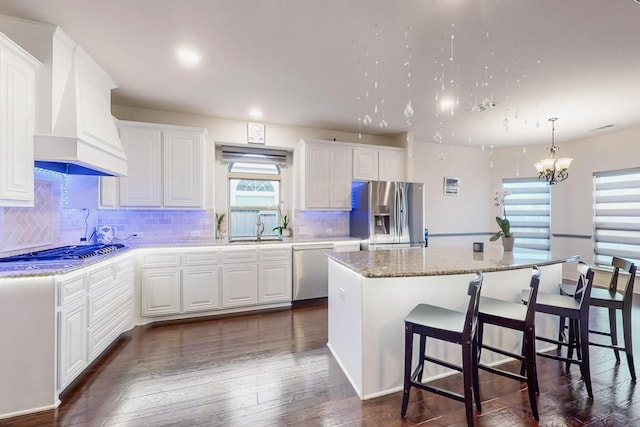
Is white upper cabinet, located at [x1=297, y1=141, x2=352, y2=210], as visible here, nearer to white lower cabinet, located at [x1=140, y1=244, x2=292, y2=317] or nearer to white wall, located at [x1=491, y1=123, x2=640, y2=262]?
white lower cabinet, located at [x1=140, y1=244, x2=292, y2=317]

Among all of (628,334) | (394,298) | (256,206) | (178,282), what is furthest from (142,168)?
(628,334)

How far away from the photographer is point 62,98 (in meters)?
2.27

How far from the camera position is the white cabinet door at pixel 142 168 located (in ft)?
11.1

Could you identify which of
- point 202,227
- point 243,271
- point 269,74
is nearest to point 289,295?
point 243,271

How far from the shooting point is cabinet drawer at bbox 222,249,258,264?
11.6 ft

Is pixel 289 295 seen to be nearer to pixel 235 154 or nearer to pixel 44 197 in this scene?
pixel 235 154

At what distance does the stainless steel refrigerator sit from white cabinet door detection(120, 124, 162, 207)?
2.83 meters

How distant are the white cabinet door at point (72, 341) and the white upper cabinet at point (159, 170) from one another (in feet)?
5.07

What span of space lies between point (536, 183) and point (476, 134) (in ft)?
6.40

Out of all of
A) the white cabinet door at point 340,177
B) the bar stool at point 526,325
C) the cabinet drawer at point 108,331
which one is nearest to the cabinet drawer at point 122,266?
the cabinet drawer at point 108,331

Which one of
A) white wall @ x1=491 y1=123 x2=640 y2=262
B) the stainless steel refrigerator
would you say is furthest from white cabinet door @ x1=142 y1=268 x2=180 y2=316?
white wall @ x1=491 y1=123 x2=640 y2=262

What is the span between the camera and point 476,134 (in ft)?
15.8

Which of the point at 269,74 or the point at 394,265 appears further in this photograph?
the point at 269,74

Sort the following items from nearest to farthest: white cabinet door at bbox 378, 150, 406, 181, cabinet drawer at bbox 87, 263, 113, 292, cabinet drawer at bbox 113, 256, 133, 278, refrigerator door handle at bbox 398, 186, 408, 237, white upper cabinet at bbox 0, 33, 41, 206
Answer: white upper cabinet at bbox 0, 33, 41, 206 → cabinet drawer at bbox 87, 263, 113, 292 → cabinet drawer at bbox 113, 256, 133, 278 → refrigerator door handle at bbox 398, 186, 408, 237 → white cabinet door at bbox 378, 150, 406, 181
